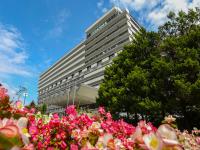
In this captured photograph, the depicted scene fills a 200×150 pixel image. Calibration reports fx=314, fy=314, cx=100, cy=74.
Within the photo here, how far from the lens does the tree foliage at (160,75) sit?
81.1 ft

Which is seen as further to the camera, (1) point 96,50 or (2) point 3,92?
(1) point 96,50

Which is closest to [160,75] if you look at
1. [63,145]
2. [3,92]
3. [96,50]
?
[63,145]

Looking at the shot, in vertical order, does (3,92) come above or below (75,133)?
above

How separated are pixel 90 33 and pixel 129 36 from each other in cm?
2792

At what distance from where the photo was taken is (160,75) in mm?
26375

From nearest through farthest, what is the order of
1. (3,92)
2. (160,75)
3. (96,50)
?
(3,92) → (160,75) → (96,50)

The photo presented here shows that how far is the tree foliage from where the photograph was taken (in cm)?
2473

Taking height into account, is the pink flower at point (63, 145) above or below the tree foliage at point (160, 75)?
below

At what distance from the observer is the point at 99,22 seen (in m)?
97.1

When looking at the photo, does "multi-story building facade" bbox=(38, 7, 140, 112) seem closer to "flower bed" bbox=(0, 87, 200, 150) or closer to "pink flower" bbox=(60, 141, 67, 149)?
"flower bed" bbox=(0, 87, 200, 150)

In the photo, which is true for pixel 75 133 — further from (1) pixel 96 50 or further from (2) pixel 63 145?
(1) pixel 96 50

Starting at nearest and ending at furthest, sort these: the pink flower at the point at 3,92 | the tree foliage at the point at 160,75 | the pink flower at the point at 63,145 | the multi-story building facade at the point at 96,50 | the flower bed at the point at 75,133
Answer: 1. the flower bed at the point at 75,133
2. the pink flower at the point at 3,92
3. the pink flower at the point at 63,145
4. the tree foliage at the point at 160,75
5. the multi-story building facade at the point at 96,50

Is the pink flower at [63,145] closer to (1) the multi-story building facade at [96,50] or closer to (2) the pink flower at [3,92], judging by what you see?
(2) the pink flower at [3,92]

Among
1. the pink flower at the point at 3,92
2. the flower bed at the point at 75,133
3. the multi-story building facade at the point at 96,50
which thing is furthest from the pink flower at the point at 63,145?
the multi-story building facade at the point at 96,50
